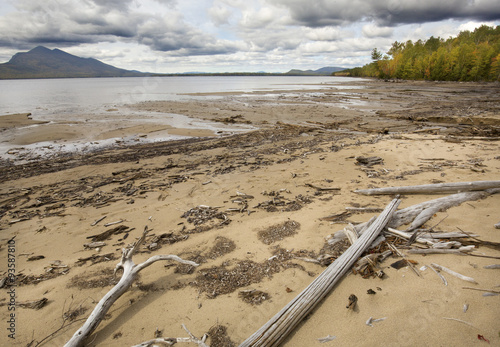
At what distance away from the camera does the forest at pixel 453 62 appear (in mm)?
63094

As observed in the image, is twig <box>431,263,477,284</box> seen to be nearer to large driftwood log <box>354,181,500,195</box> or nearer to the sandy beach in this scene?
the sandy beach

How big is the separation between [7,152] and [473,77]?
91.8 metres

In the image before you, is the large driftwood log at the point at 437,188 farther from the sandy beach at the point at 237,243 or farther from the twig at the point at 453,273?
the twig at the point at 453,273

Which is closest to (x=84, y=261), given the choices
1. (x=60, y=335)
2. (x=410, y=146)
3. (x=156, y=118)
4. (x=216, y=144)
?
(x=60, y=335)

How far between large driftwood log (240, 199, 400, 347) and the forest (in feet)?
278

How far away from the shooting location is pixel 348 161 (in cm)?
915

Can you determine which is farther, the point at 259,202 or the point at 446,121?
the point at 446,121

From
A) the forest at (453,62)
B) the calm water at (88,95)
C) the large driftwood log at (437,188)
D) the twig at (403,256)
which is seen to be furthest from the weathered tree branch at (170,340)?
the forest at (453,62)

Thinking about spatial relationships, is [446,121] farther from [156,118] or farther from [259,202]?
[156,118]

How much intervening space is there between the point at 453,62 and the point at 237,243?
9101cm

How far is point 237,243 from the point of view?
4.85 meters

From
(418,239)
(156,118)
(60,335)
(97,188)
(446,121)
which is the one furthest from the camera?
(156,118)

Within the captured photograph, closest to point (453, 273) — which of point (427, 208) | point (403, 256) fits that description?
point (403, 256)

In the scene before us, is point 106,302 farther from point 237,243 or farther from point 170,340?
point 237,243
